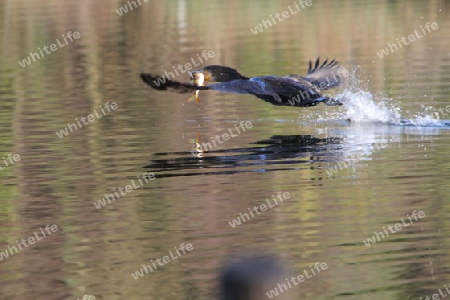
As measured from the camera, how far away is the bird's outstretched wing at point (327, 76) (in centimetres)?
1413

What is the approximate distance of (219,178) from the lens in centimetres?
1120

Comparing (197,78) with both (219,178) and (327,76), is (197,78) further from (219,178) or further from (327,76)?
(327,76)

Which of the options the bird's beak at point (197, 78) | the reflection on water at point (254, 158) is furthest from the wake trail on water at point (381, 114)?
the bird's beak at point (197, 78)

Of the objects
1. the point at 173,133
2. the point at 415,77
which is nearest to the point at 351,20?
the point at 415,77

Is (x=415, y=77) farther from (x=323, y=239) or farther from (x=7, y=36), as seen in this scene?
(x=7, y=36)

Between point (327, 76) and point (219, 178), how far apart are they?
12.1 ft

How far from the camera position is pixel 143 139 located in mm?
13734

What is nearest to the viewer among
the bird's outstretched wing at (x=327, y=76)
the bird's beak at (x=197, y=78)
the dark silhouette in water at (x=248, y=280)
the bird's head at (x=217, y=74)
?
Result: the dark silhouette in water at (x=248, y=280)

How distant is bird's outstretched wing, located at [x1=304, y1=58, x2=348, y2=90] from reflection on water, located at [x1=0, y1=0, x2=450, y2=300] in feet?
1.43

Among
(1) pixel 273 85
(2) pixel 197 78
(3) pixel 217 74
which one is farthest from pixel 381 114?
(2) pixel 197 78

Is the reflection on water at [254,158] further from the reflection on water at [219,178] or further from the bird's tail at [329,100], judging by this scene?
the bird's tail at [329,100]

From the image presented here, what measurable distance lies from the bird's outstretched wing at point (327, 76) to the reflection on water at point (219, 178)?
44 centimetres

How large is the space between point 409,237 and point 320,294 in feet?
5.48

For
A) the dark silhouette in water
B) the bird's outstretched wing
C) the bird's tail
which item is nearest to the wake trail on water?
the bird's outstretched wing
